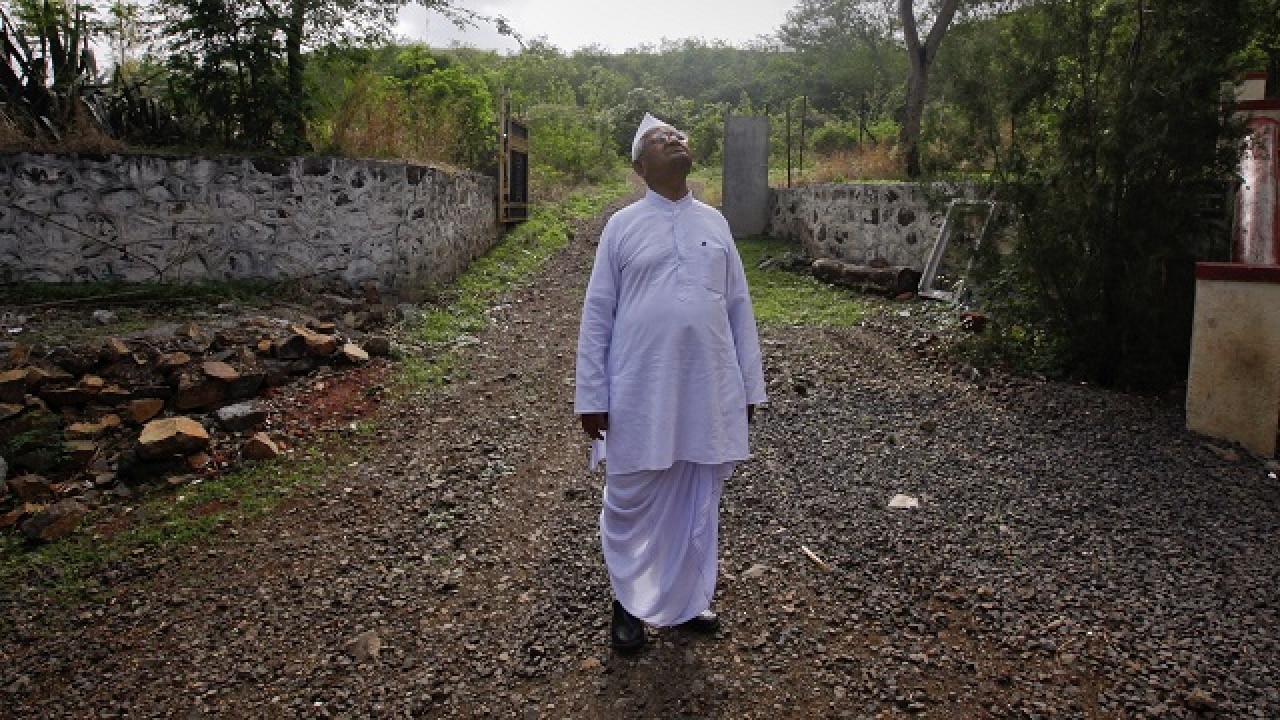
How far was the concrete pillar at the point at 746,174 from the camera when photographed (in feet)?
44.7

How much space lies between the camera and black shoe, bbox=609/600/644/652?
9.53ft

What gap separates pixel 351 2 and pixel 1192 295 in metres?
7.88

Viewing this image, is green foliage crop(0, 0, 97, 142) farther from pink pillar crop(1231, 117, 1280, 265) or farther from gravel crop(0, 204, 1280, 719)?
pink pillar crop(1231, 117, 1280, 265)

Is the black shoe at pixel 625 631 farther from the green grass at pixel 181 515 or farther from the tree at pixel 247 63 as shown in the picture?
the tree at pixel 247 63

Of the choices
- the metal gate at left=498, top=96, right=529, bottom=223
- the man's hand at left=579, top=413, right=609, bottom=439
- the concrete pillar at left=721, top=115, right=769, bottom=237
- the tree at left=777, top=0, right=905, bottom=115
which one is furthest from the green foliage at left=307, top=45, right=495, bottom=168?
the tree at left=777, top=0, right=905, bottom=115

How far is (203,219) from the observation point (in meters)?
7.24

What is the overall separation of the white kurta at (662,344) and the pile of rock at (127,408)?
112 inches

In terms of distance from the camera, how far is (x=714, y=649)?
2.92 meters

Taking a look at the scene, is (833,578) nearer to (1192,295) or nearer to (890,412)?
(890,412)

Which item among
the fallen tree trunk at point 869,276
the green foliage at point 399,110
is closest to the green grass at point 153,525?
the green foliage at point 399,110

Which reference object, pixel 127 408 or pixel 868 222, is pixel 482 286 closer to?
pixel 127 408

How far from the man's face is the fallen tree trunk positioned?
7.04 metres

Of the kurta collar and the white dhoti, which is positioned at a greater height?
the kurta collar

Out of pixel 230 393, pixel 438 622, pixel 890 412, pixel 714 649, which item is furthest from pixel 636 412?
pixel 230 393
